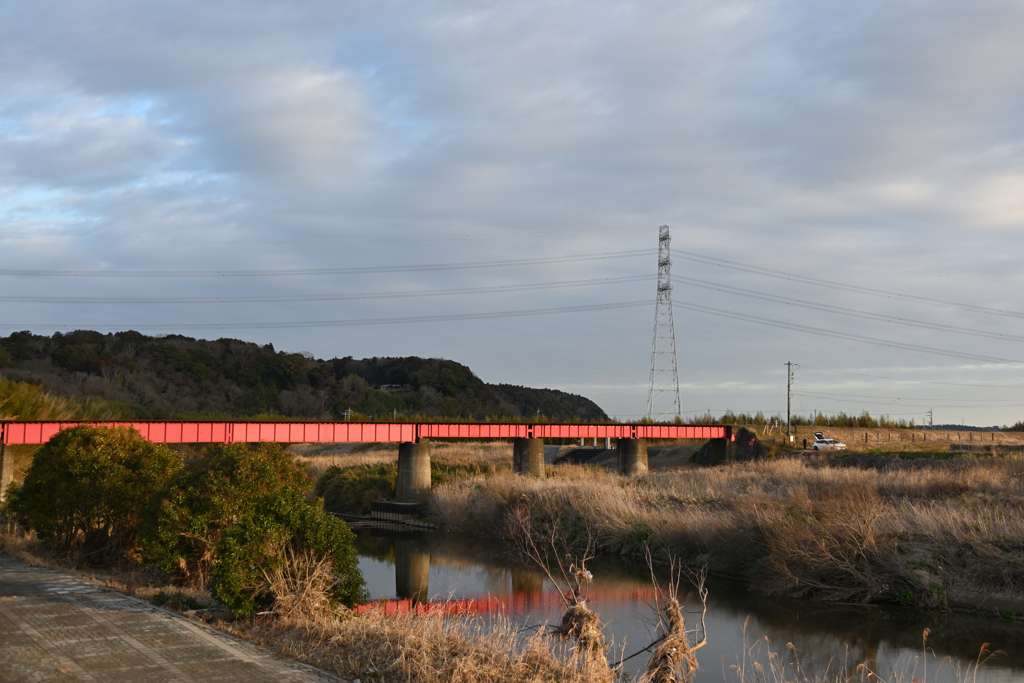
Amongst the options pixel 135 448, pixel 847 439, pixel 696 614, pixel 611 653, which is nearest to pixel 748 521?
pixel 696 614

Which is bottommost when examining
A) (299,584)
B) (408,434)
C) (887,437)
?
(887,437)

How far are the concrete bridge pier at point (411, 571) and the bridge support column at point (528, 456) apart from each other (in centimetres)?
1717

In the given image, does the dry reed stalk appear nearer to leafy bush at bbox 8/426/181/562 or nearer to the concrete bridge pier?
leafy bush at bbox 8/426/181/562

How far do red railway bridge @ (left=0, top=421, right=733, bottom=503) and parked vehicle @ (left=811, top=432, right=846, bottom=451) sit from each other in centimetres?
692

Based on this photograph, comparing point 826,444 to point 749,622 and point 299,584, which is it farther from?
point 299,584

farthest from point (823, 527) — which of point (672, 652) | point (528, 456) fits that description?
point (528, 456)

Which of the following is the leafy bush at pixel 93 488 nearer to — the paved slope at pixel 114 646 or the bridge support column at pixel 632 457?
the paved slope at pixel 114 646

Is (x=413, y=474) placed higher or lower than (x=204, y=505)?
lower

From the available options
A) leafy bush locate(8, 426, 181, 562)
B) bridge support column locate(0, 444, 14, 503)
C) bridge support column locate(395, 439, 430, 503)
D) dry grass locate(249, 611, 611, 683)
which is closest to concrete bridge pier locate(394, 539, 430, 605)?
leafy bush locate(8, 426, 181, 562)

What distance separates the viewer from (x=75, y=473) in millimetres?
17953

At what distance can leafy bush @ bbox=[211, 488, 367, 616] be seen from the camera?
498 inches

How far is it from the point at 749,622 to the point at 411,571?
13468mm

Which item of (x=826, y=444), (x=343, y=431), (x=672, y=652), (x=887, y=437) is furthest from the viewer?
(x=887, y=437)

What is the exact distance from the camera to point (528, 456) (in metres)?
57.4
